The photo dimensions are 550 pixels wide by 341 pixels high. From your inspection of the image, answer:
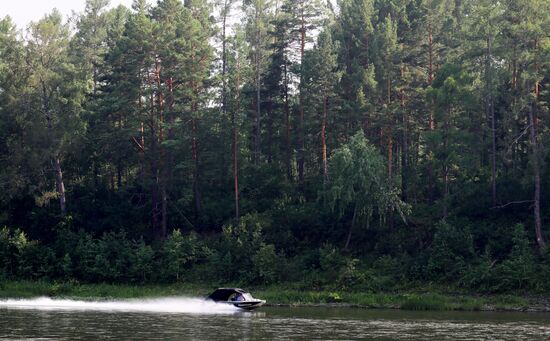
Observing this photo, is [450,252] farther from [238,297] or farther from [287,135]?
[287,135]

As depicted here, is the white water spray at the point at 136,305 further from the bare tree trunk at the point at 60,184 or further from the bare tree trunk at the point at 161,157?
the bare tree trunk at the point at 60,184

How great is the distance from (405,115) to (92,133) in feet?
105

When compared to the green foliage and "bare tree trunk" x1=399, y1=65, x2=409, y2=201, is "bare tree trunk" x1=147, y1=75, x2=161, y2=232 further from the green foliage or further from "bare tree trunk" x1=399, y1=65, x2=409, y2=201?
the green foliage

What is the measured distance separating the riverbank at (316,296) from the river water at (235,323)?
2590 mm

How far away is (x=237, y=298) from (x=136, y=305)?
780 centimetres

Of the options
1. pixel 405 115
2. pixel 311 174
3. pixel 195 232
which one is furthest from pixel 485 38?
pixel 195 232

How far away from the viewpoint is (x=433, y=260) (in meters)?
61.6

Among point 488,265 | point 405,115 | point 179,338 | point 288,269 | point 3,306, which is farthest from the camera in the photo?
point 405,115

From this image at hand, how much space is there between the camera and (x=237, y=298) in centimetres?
5303

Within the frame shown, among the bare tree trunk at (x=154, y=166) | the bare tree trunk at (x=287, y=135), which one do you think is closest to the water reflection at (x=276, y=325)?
the bare tree trunk at (x=154, y=166)

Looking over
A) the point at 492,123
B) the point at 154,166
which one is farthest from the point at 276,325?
the point at 154,166

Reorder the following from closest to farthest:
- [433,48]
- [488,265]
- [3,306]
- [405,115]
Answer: [3,306] → [488,265] → [405,115] → [433,48]

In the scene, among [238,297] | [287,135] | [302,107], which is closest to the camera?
[238,297]

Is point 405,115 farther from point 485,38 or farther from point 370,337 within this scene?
point 370,337
